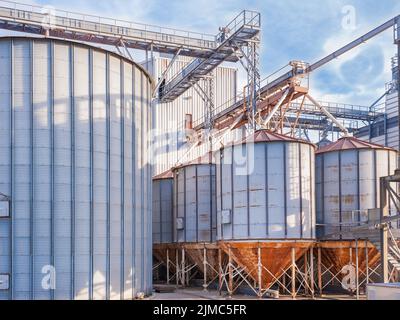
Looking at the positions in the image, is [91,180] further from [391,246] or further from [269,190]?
[391,246]

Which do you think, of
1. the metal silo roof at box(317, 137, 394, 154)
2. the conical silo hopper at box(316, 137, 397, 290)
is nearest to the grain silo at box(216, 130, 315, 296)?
the conical silo hopper at box(316, 137, 397, 290)

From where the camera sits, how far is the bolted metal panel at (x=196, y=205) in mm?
34750

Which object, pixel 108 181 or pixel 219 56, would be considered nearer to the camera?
pixel 108 181

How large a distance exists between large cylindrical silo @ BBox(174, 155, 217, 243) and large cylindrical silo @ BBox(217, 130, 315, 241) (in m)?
5.58

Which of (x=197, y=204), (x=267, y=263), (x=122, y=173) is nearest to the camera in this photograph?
(x=122, y=173)

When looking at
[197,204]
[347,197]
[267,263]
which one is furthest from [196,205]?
[347,197]

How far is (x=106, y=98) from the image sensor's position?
24.2m

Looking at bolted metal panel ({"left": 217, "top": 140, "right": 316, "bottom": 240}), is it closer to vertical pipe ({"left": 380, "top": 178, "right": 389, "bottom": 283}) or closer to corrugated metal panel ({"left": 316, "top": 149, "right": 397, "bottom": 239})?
corrugated metal panel ({"left": 316, "top": 149, "right": 397, "bottom": 239})

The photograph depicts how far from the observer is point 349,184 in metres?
30.5

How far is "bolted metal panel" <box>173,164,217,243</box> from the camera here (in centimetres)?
3475

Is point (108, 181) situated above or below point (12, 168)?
below

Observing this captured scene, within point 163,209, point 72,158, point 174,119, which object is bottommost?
point 163,209

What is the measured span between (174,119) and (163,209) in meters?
17.8
